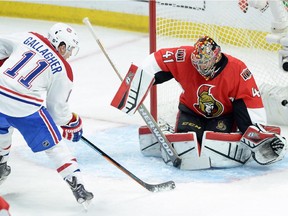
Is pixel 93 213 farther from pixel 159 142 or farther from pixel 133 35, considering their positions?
pixel 133 35

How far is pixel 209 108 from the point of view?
15.7 ft

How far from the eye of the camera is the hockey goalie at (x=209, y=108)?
15.2ft

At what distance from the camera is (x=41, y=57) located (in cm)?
416

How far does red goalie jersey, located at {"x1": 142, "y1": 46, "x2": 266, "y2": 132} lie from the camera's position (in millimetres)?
4648

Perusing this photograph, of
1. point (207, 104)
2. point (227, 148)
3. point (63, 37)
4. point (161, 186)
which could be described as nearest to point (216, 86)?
point (207, 104)

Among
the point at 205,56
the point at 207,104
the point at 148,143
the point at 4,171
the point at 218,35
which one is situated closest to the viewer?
the point at 4,171

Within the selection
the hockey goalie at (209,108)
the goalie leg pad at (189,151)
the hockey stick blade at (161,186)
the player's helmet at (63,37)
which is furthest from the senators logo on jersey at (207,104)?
the player's helmet at (63,37)

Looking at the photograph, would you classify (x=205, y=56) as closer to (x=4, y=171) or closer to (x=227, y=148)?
(x=227, y=148)

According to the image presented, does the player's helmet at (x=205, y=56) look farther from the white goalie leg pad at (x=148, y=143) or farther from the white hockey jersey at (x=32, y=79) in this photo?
the white hockey jersey at (x=32, y=79)

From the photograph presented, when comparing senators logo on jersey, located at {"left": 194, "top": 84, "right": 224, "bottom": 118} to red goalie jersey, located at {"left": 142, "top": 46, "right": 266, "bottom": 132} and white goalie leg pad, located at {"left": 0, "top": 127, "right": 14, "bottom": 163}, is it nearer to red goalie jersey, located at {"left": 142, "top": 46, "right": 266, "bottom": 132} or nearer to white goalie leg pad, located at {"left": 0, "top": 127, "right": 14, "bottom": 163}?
red goalie jersey, located at {"left": 142, "top": 46, "right": 266, "bottom": 132}

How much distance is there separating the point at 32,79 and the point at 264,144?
45.7 inches

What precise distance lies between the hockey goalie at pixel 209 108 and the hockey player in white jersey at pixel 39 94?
2.24ft

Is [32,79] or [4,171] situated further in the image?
[4,171]

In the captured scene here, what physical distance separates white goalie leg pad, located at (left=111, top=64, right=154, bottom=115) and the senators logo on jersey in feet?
0.83
